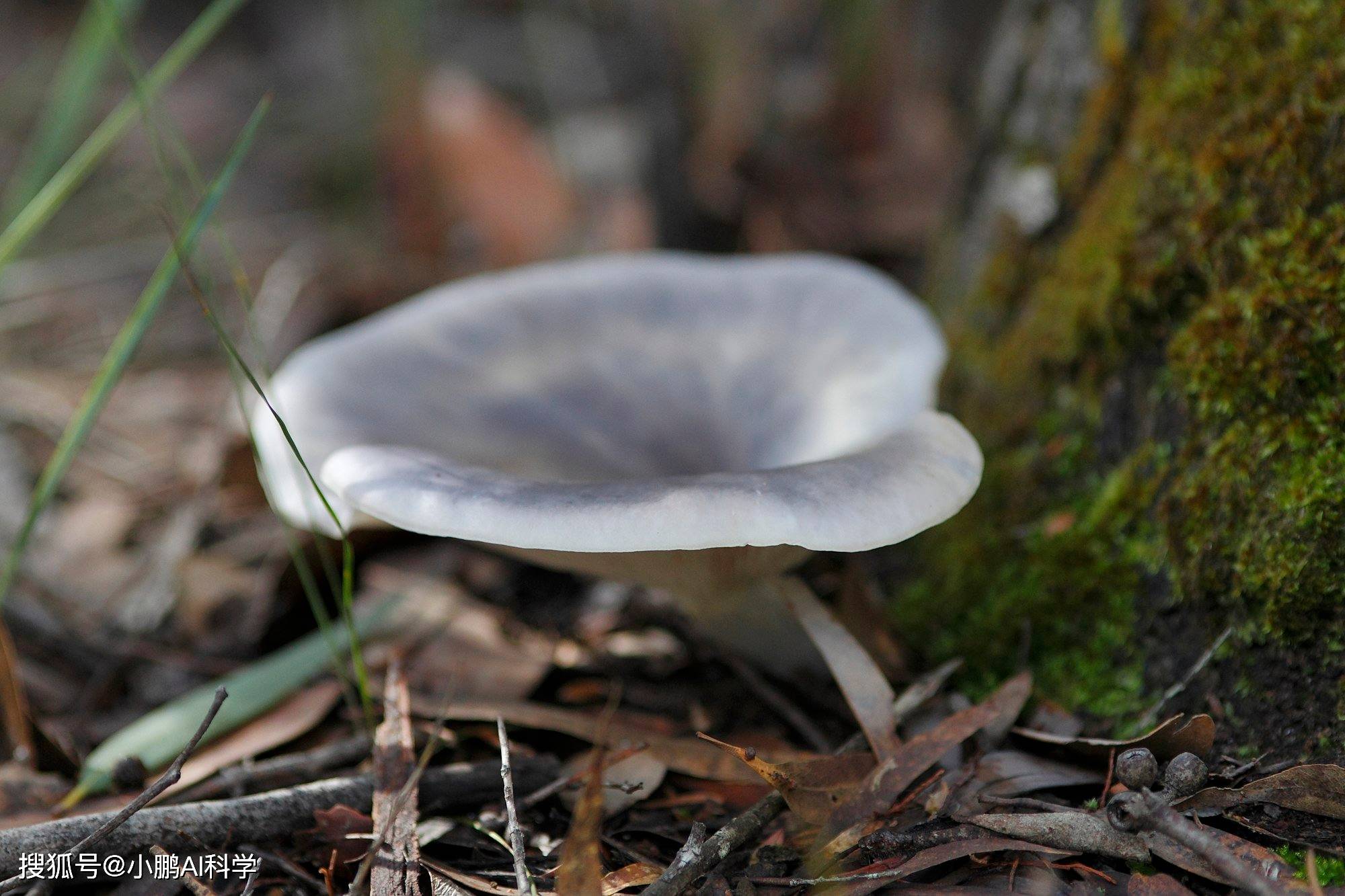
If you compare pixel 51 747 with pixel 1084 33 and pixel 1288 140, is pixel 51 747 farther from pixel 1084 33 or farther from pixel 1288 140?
pixel 1084 33

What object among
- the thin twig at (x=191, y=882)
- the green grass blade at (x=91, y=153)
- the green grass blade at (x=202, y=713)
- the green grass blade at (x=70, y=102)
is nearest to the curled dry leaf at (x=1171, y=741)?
the thin twig at (x=191, y=882)

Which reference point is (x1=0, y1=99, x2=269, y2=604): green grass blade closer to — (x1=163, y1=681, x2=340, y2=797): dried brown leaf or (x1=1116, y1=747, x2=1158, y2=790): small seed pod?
(x1=163, y1=681, x2=340, y2=797): dried brown leaf

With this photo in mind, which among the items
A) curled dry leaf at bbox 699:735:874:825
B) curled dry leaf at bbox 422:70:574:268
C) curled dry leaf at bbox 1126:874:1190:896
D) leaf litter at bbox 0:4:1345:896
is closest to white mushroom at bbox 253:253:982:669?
leaf litter at bbox 0:4:1345:896

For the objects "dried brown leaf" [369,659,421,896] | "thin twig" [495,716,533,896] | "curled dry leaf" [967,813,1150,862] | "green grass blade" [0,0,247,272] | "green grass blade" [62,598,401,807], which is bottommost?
"green grass blade" [62,598,401,807]

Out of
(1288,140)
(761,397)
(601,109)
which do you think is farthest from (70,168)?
(601,109)

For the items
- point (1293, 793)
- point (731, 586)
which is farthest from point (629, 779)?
point (1293, 793)

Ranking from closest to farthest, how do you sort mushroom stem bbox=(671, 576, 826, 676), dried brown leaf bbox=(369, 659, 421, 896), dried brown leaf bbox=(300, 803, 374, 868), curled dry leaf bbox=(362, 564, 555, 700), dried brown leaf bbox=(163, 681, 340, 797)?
1. dried brown leaf bbox=(369, 659, 421, 896)
2. dried brown leaf bbox=(300, 803, 374, 868)
3. dried brown leaf bbox=(163, 681, 340, 797)
4. mushroom stem bbox=(671, 576, 826, 676)
5. curled dry leaf bbox=(362, 564, 555, 700)
